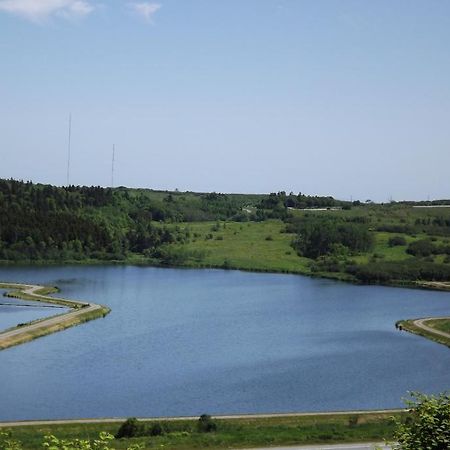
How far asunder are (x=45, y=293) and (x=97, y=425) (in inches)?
A: 3110

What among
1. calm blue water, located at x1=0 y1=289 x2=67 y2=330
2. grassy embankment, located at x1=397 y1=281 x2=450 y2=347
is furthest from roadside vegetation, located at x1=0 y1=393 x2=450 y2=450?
calm blue water, located at x1=0 y1=289 x2=67 y2=330

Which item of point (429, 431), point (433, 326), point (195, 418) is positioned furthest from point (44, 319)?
point (429, 431)

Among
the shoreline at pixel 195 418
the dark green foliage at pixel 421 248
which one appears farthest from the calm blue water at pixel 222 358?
the dark green foliage at pixel 421 248

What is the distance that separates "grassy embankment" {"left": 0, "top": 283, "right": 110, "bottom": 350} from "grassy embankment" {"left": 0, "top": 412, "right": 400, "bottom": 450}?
34.0 meters

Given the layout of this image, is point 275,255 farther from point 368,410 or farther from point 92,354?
point 368,410

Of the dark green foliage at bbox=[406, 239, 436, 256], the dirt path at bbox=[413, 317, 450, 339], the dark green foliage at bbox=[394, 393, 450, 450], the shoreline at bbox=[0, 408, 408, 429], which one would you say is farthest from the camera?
the dark green foliage at bbox=[406, 239, 436, 256]

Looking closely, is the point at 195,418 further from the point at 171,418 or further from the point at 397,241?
the point at 397,241

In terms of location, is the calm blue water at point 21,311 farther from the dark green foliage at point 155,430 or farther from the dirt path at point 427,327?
the dirt path at point 427,327

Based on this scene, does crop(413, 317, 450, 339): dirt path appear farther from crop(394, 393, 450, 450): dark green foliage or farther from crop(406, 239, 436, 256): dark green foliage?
crop(394, 393, 450, 450): dark green foliage

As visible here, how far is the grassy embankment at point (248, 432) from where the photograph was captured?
4494 cm

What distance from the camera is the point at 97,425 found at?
170 feet

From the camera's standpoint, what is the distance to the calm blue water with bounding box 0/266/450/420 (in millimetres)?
61406

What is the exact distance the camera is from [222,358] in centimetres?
7850

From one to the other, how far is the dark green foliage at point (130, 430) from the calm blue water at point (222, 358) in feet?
26.9
